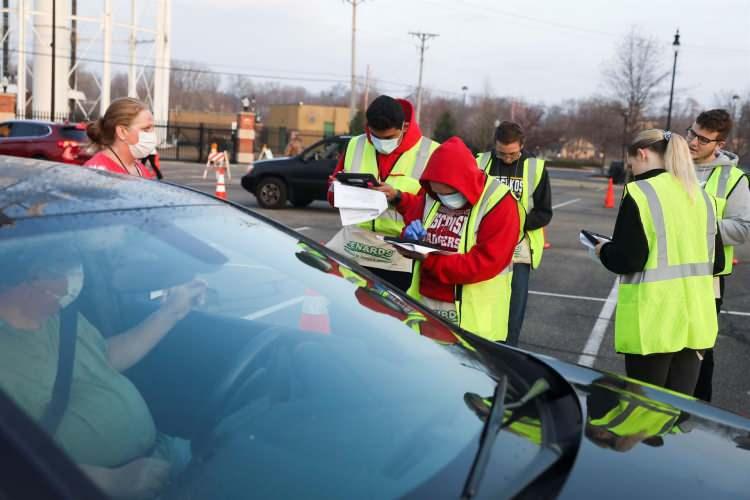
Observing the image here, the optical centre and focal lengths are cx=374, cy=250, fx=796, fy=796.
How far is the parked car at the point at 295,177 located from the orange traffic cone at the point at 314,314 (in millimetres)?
15057

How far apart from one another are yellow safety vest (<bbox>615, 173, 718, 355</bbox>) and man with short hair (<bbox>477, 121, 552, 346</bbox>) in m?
1.71

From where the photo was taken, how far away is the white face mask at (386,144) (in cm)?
446

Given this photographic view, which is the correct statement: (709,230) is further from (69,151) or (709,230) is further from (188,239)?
(69,151)

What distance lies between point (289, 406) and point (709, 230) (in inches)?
94.0

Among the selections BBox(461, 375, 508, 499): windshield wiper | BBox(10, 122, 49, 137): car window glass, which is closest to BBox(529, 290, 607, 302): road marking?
BBox(461, 375, 508, 499): windshield wiper

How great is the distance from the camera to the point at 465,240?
3.64 metres

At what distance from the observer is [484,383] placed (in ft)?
7.24

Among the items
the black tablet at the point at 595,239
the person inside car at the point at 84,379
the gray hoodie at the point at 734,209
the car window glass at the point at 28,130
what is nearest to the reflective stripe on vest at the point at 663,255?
the black tablet at the point at 595,239

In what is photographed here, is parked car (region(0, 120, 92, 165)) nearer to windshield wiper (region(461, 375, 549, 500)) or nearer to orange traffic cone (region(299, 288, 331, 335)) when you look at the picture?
orange traffic cone (region(299, 288, 331, 335))

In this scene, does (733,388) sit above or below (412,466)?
below

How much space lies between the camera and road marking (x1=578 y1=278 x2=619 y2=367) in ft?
20.5

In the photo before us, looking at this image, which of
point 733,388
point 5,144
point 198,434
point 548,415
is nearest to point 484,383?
point 548,415

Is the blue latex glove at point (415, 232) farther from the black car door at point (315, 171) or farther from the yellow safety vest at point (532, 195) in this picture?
the black car door at point (315, 171)

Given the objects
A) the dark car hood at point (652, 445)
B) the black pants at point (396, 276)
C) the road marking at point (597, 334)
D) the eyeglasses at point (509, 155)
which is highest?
the eyeglasses at point (509, 155)
